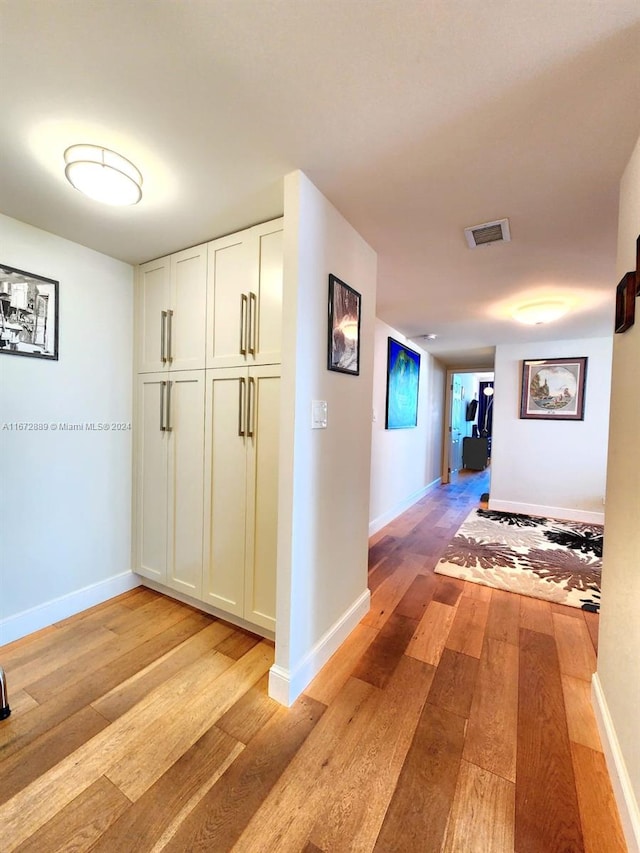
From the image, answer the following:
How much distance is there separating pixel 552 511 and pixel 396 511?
2.05 metres

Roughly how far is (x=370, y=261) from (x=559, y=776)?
2.40 metres

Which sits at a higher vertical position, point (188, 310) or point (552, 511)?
point (188, 310)

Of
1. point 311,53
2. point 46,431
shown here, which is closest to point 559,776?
point 311,53

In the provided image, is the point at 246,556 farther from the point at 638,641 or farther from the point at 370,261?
the point at 370,261

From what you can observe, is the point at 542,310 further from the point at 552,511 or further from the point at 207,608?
the point at 207,608

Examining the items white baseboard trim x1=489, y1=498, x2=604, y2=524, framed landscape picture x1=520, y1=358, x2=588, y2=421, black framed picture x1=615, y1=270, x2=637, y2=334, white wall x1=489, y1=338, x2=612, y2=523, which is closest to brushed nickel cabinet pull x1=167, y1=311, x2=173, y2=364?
black framed picture x1=615, y1=270, x2=637, y2=334

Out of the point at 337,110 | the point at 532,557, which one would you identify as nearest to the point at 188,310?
the point at 337,110

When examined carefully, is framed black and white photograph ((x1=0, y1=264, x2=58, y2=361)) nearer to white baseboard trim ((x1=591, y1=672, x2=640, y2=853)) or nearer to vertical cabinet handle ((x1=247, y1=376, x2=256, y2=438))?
vertical cabinet handle ((x1=247, y1=376, x2=256, y2=438))

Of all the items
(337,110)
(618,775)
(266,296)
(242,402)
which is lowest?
(618,775)

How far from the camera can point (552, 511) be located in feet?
14.6

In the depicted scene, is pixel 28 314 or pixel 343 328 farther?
pixel 28 314

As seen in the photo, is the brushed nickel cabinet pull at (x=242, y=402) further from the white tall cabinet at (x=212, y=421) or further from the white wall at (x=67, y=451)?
the white wall at (x=67, y=451)

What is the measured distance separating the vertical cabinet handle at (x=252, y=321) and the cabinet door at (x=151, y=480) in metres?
0.74

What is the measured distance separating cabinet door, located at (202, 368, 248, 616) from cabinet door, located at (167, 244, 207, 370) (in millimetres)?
212
